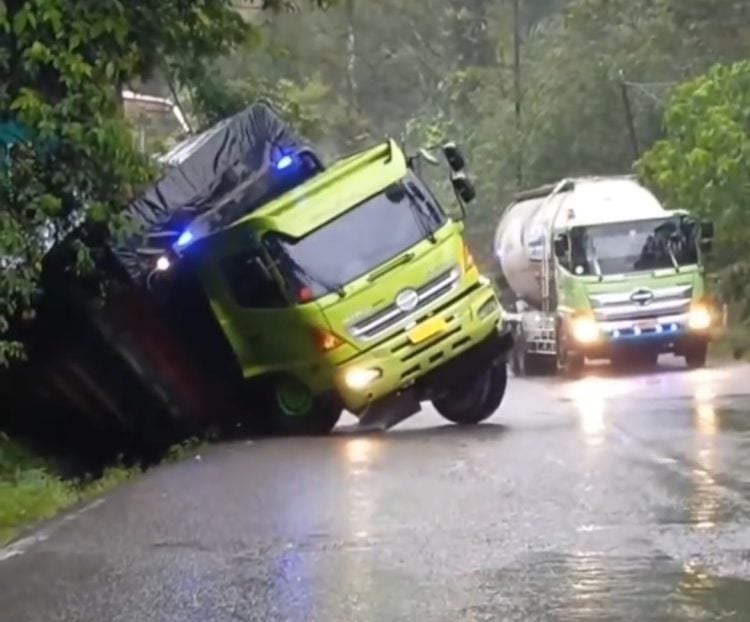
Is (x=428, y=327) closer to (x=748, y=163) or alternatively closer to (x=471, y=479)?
(x=471, y=479)

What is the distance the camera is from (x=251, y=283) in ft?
64.7

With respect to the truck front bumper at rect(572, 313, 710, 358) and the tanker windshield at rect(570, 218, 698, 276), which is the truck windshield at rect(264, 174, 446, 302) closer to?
the truck front bumper at rect(572, 313, 710, 358)

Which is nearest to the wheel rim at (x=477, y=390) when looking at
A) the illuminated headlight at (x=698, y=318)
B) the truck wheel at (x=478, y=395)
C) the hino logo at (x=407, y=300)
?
the truck wheel at (x=478, y=395)

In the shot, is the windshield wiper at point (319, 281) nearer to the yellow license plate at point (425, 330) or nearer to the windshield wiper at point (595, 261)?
the yellow license plate at point (425, 330)

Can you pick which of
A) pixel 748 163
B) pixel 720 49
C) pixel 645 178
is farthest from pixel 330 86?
pixel 748 163

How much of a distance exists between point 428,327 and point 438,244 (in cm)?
96

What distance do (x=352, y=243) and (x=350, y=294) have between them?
64 cm

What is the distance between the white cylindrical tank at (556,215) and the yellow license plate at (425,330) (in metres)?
12.3

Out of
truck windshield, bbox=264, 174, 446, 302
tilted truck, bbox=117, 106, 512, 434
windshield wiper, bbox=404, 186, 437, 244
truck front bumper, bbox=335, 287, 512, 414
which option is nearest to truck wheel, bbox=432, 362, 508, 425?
tilted truck, bbox=117, 106, 512, 434

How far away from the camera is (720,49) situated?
150 ft

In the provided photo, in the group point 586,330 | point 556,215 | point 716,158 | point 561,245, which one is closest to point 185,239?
point 586,330

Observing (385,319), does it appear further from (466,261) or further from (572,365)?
(572,365)

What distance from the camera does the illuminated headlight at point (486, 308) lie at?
1975cm

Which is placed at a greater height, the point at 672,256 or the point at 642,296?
the point at 672,256
